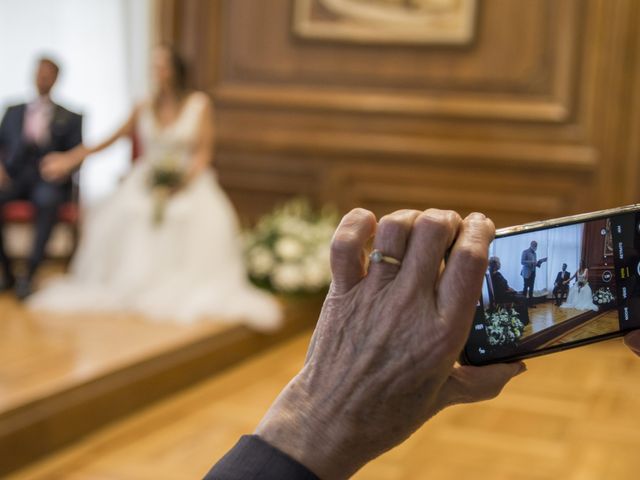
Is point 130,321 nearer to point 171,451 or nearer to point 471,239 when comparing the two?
point 171,451

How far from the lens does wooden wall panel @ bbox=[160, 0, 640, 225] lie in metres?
5.50

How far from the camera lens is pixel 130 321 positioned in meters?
4.52

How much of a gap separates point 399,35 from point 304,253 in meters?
1.61

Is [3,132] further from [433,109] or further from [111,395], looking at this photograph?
[433,109]

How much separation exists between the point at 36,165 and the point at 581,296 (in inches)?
175

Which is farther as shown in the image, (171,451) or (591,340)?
(171,451)

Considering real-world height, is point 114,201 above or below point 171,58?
below

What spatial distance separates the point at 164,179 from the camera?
17.4ft

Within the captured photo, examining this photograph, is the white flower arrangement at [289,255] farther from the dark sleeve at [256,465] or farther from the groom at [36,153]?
the dark sleeve at [256,465]

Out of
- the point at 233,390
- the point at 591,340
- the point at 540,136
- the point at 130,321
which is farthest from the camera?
the point at 540,136

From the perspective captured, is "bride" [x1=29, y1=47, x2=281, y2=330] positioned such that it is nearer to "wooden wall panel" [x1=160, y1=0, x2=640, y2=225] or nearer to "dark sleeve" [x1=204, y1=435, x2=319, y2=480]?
"wooden wall panel" [x1=160, y1=0, x2=640, y2=225]

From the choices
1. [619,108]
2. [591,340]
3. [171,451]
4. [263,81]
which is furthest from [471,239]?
[263,81]

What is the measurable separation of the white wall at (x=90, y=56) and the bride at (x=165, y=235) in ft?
1.82

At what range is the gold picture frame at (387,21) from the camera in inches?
227
